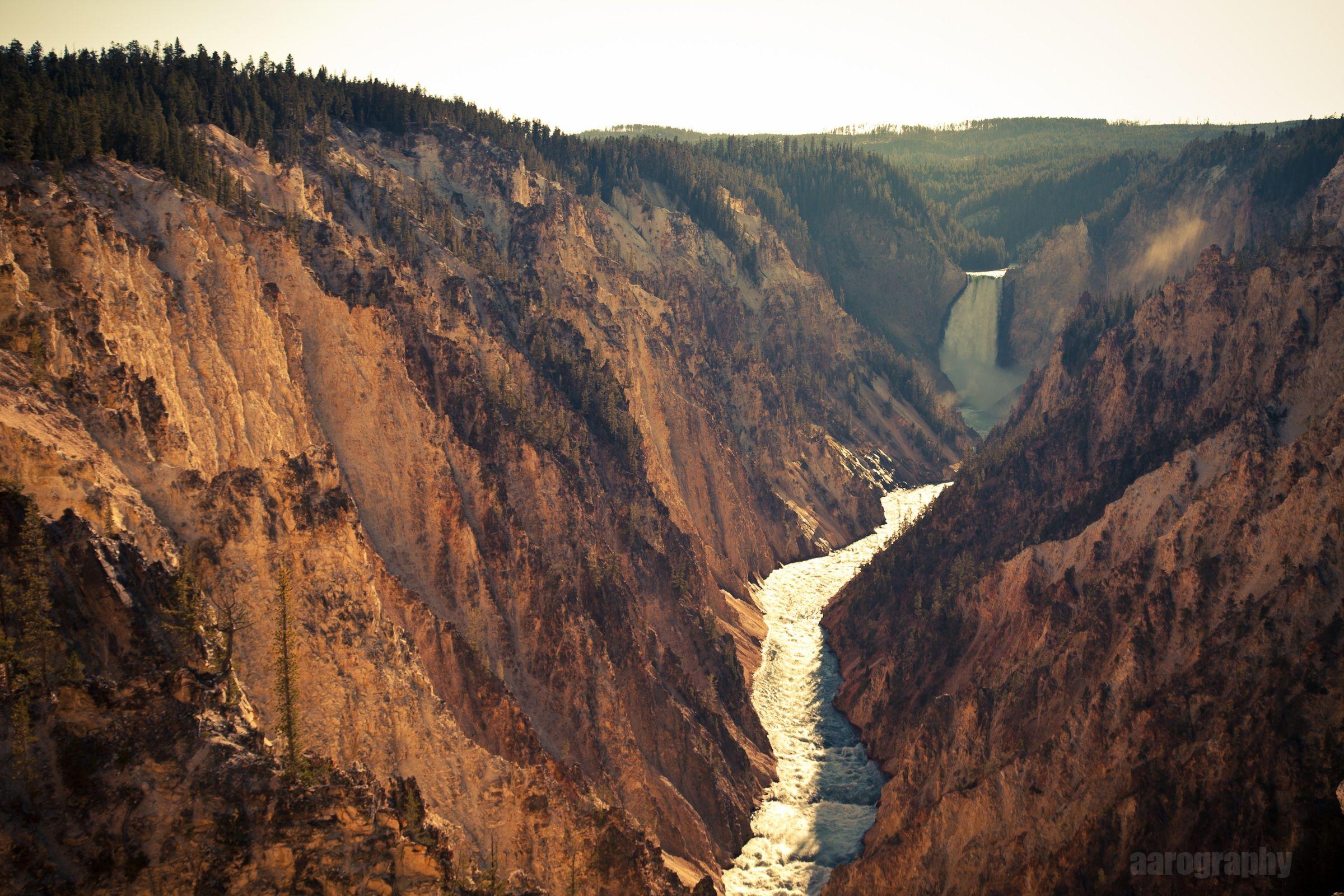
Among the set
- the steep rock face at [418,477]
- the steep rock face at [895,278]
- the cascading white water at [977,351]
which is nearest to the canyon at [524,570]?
the steep rock face at [418,477]

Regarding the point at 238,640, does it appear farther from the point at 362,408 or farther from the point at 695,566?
the point at 695,566

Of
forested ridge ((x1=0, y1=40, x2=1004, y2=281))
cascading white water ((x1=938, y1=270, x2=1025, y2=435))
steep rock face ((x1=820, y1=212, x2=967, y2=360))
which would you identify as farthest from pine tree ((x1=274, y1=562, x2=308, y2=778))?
Answer: steep rock face ((x1=820, y1=212, x2=967, y2=360))

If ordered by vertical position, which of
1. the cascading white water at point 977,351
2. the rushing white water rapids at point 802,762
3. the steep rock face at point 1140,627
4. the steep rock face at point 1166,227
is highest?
the steep rock face at point 1166,227

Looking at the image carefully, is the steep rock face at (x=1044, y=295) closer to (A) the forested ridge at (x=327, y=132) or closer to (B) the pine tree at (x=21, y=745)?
(A) the forested ridge at (x=327, y=132)

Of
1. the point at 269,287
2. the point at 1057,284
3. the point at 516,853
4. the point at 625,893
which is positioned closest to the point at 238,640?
the point at 516,853

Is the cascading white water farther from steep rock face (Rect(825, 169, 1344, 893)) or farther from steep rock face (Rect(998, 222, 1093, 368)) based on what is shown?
steep rock face (Rect(825, 169, 1344, 893))

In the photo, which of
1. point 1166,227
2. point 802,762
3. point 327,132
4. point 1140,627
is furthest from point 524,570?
point 1166,227
